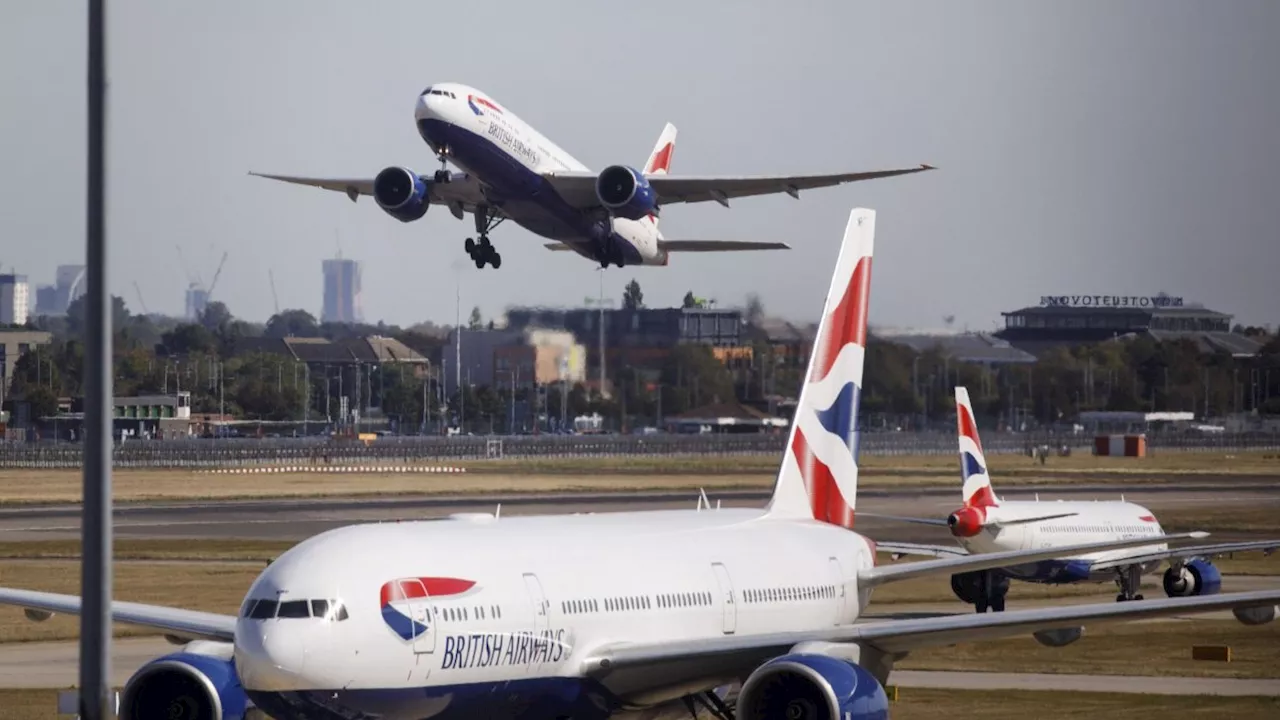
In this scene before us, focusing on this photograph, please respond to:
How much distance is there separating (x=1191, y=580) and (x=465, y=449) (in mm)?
92963

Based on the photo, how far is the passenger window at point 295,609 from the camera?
20.4 m

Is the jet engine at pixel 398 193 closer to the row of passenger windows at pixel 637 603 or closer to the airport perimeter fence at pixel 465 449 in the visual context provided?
the row of passenger windows at pixel 637 603

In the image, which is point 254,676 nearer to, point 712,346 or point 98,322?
point 98,322

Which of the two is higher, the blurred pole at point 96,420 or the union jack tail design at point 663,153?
the union jack tail design at point 663,153

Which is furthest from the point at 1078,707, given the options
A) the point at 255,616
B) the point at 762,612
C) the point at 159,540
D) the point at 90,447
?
the point at 159,540

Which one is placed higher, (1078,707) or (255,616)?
(255,616)

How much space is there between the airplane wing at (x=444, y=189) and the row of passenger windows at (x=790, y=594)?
31.9 metres

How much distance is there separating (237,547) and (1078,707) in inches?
1623

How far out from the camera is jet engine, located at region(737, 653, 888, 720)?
2227 centimetres

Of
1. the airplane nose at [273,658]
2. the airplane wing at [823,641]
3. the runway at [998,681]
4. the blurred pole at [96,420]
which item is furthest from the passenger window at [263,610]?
the runway at [998,681]

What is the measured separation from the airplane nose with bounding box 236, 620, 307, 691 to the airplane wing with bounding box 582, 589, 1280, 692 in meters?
4.55

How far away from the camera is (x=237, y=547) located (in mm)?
68250

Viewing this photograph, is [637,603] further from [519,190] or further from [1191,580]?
[519,190]

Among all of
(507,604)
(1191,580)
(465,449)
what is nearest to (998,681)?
(507,604)
